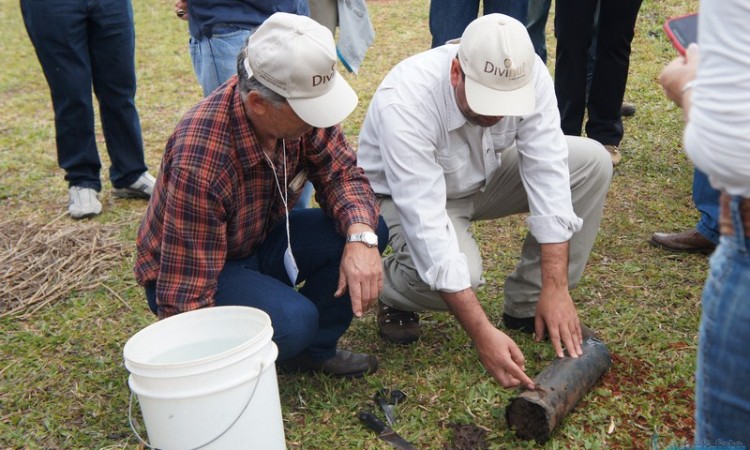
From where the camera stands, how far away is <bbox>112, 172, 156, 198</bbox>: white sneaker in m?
4.76

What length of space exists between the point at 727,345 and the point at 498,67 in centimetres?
140

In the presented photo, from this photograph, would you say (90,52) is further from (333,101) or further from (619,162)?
(619,162)

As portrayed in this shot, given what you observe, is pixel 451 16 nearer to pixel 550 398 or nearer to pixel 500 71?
pixel 500 71

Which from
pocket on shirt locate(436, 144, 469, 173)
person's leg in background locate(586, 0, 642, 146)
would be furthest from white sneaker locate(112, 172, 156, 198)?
person's leg in background locate(586, 0, 642, 146)

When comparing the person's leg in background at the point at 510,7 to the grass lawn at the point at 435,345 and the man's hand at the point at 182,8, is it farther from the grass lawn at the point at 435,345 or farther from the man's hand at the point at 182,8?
the man's hand at the point at 182,8

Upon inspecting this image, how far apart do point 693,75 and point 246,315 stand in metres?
1.41

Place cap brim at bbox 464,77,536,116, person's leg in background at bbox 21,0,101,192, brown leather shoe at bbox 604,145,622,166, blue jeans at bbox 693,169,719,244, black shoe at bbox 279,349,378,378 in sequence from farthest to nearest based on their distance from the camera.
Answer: brown leather shoe at bbox 604,145,622,166 < person's leg in background at bbox 21,0,101,192 < blue jeans at bbox 693,169,719,244 < black shoe at bbox 279,349,378,378 < cap brim at bbox 464,77,536,116

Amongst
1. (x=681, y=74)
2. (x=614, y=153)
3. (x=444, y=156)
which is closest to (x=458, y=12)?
(x=614, y=153)

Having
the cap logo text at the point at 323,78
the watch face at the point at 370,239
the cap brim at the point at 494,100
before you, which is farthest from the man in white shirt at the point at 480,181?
the cap logo text at the point at 323,78

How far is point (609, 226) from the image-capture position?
409 cm

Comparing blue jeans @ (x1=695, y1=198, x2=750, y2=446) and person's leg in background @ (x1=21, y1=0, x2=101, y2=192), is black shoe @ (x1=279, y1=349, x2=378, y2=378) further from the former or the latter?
person's leg in background @ (x1=21, y1=0, x2=101, y2=192)

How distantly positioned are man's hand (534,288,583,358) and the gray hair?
1.14m

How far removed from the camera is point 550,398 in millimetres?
2467

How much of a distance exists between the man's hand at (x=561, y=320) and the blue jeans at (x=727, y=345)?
1238 millimetres
